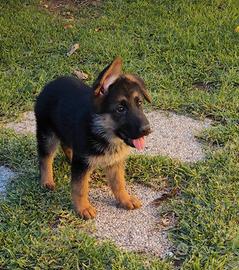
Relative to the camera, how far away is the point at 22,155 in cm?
531

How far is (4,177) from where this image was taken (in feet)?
16.5

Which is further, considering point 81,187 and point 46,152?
point 46,152

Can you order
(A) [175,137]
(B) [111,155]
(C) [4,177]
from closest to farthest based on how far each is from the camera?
(B) [111,155] < (C) [4,177] < (A) [175,137]

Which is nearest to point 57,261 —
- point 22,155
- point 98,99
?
point 98,99

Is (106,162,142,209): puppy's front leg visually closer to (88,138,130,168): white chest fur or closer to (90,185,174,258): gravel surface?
(90,185,174,258): gravel surface

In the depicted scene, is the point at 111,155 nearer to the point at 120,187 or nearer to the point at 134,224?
the point at 120,187

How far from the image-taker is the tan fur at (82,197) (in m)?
4.30

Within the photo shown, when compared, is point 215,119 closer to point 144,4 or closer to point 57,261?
point 57,261

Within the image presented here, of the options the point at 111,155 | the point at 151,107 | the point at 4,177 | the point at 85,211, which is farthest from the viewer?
the point at 151,107

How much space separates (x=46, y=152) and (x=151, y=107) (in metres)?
1.91

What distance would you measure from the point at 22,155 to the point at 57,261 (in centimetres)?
160

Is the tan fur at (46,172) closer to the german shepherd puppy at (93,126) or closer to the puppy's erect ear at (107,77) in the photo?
the german shepherd puppy at (93,126)

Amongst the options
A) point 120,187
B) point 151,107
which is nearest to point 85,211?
point 120,187

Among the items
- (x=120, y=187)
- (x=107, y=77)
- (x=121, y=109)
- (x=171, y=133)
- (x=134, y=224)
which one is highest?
(x=107, y=77)
